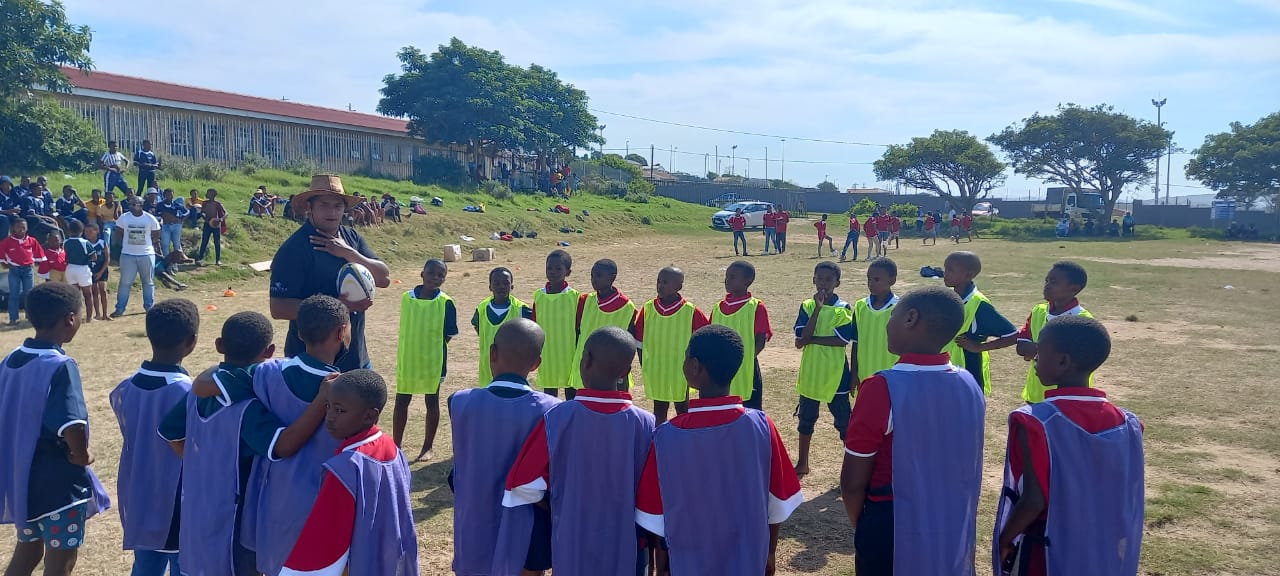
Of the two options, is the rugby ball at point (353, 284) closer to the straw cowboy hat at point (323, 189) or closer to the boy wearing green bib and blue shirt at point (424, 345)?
the straw cowboy hat at point (323, 189)

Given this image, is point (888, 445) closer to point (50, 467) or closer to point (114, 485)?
point (50, 467)

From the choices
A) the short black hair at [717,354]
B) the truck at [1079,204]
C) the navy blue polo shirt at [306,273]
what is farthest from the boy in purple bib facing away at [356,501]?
the truck at [1079,204]

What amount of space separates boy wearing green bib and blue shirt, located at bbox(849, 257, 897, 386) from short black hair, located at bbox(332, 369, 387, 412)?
3.82 meters

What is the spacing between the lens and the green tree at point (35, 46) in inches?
805

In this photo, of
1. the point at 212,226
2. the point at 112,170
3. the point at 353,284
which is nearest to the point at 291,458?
the point at 353,284

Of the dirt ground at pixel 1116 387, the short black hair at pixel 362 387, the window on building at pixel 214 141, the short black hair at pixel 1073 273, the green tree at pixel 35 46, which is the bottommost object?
the dirt ground at pixel 1116 387

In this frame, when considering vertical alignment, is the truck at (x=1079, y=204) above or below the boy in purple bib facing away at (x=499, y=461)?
above

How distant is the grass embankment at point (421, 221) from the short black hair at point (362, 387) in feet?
54.6

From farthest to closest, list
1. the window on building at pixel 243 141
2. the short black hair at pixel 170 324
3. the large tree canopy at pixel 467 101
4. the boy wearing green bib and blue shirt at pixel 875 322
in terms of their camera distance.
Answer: the large tree canopy at pixel 467 101
the window on building at pixel 243 141
the boy wearing green bib and blue shirt at pixel 875 322
the short black hair at pixel 170 324

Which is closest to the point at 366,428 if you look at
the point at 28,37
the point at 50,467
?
the point at 50,467

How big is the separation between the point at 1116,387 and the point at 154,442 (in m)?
9.18

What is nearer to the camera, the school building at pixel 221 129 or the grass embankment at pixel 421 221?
the grass embankment at pixel 421 221

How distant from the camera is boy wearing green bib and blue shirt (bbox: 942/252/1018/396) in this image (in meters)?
5.64

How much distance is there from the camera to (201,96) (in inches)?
1217
